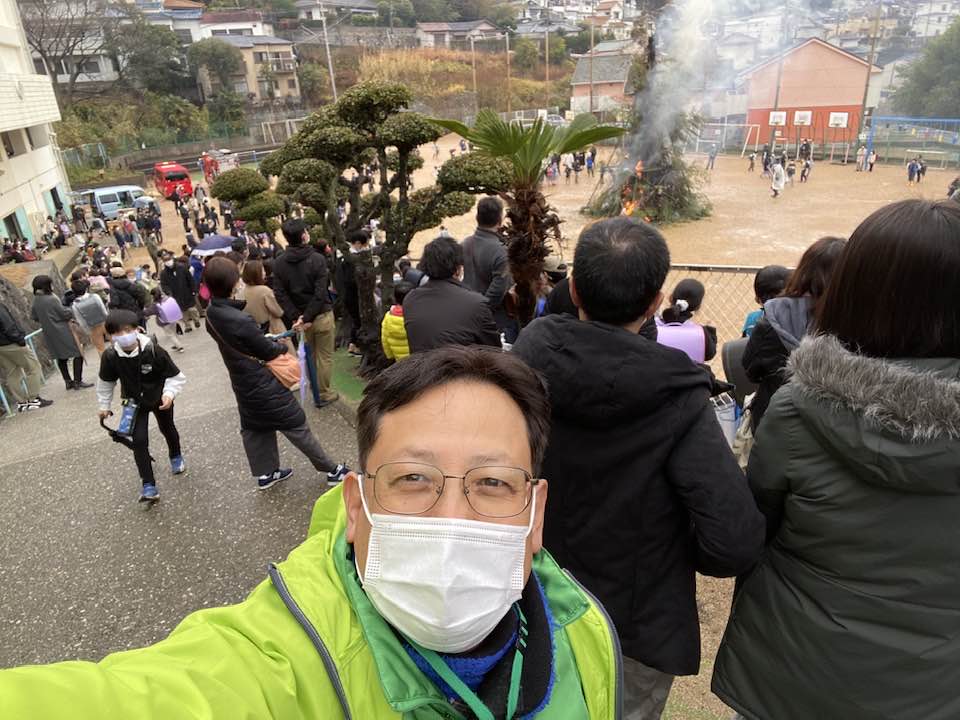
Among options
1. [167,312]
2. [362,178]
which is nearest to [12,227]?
[167,312]

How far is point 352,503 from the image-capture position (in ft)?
3.72

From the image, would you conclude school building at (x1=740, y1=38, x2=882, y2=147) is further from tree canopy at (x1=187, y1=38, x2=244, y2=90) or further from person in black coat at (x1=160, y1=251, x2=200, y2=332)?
tree canopy at (x1=187, y1=38, x2=244, y2=90)

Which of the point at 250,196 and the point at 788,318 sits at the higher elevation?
the point at 788,318

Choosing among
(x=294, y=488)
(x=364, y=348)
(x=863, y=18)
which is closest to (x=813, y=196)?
(x=364, y=348)

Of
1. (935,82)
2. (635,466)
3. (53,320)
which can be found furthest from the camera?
(935,82)

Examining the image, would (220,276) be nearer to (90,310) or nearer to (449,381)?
(449,381)

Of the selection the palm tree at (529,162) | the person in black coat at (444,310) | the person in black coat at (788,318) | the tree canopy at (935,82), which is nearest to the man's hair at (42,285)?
the person in black coat at (444,310)

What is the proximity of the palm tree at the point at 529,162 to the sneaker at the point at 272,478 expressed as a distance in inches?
89.9

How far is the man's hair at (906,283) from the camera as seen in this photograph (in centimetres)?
128

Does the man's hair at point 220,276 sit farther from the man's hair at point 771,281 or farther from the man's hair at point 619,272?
the man's hair at point 771,281

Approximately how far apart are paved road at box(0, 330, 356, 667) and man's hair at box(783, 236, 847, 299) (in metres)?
3.18

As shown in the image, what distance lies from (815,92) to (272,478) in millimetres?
39626

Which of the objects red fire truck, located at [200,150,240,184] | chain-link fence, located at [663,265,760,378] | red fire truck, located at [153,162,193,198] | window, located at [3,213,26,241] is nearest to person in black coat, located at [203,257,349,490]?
chain-link fence, located at [663,265,760,378]

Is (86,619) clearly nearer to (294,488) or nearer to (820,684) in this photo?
(294,488)
